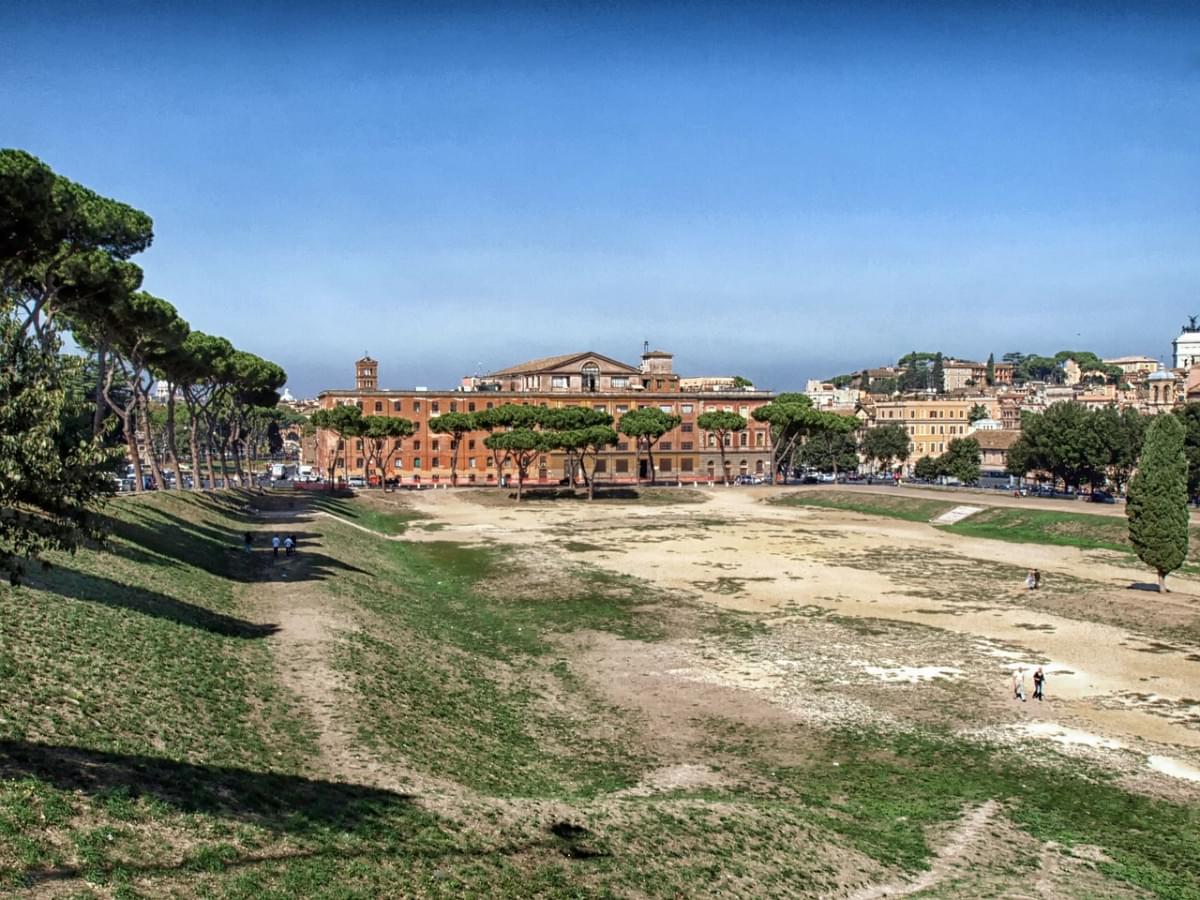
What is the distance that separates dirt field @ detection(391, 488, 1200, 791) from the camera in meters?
26.4

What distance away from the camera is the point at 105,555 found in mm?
32594

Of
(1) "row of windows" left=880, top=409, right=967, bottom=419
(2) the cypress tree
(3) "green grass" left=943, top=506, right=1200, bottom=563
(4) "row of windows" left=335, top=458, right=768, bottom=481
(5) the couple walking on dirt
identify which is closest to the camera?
(5) the couple walking on dirt

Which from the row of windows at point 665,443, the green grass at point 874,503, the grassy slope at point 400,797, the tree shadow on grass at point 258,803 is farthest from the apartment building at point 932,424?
the tree shadow on grass at point 258,803

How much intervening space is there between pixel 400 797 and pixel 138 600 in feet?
46.2

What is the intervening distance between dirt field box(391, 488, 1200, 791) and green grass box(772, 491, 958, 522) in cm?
1158

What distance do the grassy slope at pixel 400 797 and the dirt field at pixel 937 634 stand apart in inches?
116

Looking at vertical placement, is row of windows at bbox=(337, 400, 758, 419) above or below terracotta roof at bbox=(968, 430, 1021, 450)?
above

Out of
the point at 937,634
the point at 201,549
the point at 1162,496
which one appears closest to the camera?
the point at 937,634

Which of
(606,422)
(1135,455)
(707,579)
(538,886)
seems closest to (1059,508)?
(1135,455)

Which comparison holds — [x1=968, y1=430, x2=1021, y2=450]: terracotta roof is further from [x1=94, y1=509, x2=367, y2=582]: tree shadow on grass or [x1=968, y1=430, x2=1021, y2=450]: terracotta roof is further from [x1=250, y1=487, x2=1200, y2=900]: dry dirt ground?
[x1=94, y1=509, x2=367, y2=582]: tree shadow on grass

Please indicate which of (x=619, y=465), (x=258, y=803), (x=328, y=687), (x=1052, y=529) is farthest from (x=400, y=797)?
(x=619, y=465)

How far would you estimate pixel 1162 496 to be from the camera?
140 ft

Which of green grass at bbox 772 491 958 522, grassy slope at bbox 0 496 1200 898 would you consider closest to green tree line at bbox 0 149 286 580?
grassy slope at bbox 0 496 1200 898

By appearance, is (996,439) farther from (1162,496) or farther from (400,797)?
(400,797)
